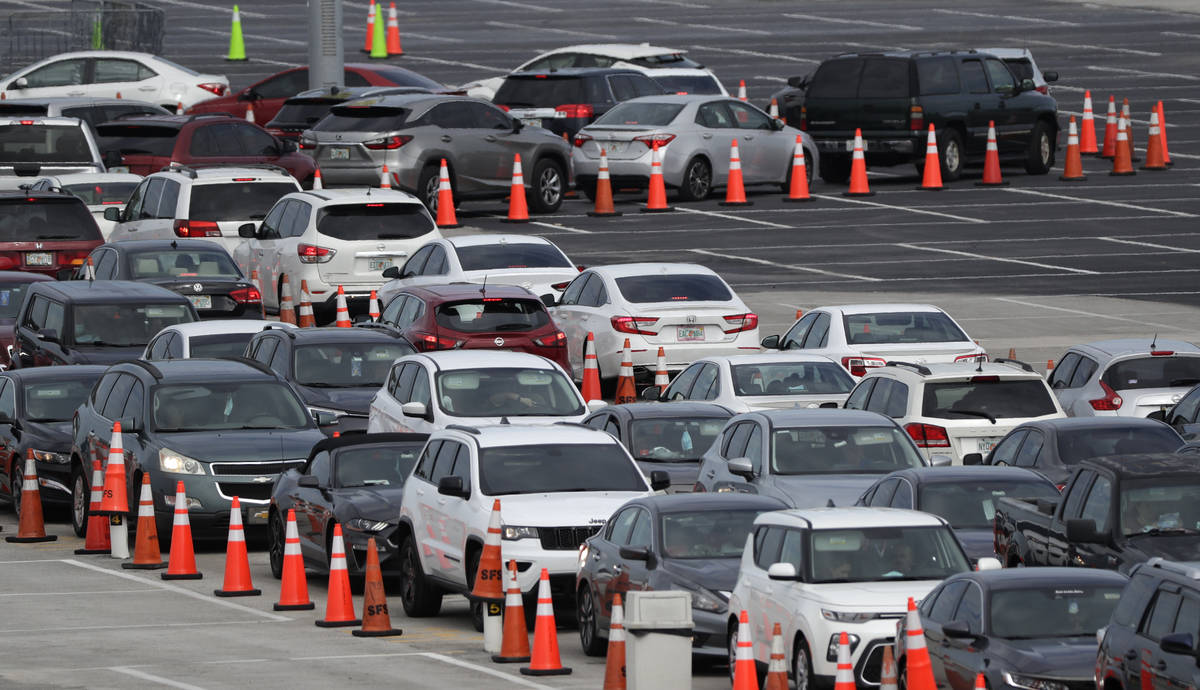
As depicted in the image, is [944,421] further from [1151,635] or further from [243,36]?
[243,36]

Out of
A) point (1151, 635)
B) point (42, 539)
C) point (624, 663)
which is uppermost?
point (1151, 635)

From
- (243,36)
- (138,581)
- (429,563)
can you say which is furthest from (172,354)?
(243,36)

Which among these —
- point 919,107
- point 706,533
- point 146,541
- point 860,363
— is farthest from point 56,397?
point 919,107

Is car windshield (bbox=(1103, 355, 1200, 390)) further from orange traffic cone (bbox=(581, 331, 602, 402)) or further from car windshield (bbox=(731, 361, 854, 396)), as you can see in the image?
orange traffic cone (bbox=(581, 331, 602, 402))

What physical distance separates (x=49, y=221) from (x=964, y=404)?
1509cm

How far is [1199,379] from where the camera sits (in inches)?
924

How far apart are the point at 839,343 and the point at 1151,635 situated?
497 inches

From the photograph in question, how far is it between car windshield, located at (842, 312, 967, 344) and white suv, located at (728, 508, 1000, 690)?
923 centimetres

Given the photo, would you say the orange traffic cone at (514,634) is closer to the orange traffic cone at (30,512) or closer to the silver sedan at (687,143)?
the orange traffic cone at (30,512)

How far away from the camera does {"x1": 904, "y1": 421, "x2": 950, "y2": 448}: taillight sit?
853 inches

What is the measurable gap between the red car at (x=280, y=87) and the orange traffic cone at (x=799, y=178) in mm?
6902

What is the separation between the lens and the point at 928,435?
21672mm

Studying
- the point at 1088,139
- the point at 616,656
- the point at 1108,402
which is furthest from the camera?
the point at 1088,139

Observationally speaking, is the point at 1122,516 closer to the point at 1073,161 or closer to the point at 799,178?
the point at 799,178
